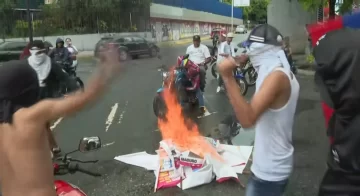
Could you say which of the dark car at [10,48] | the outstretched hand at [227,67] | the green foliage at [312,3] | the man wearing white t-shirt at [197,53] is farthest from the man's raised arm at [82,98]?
the dark car at [10,48]

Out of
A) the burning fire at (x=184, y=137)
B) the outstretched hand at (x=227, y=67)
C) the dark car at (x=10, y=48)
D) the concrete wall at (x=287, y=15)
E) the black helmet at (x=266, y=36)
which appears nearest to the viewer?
the outstretched hand at (x=227, y=67)

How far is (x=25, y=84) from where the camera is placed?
6.89 feet

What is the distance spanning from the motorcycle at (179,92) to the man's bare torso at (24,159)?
220 inches

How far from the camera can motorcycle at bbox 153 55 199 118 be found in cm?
794

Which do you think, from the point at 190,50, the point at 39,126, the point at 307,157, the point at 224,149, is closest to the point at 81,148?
the point at 39,126

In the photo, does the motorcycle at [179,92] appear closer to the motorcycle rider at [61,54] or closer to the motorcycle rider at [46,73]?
the motorcycle rider at [46,73]

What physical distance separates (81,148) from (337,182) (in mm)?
1611

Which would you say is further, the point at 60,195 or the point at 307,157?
the point at 307,157

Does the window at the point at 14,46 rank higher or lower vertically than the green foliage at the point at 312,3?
lower

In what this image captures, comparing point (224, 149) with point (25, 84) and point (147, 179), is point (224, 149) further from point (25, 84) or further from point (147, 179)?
point (25, 84)

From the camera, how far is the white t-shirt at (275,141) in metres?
2.31

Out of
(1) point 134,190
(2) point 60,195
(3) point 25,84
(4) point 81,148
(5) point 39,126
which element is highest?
(3) point 25,84

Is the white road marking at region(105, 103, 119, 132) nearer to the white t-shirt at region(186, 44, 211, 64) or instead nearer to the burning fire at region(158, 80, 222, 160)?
the burning fire at region(158, 80, 222, 160)

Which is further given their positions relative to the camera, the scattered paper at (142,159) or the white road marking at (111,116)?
the white road marking at (111,116)
